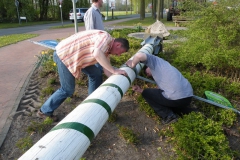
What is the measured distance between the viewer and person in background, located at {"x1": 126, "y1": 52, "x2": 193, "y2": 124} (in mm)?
3070

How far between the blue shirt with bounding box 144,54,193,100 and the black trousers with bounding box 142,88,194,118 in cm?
8

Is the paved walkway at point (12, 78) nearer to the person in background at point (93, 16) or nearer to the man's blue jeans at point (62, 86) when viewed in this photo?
the man's blue jeans at point (62, 86)

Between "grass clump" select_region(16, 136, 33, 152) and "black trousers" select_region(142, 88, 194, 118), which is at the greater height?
"black trousers" select_region(142, 88, 194, 118)

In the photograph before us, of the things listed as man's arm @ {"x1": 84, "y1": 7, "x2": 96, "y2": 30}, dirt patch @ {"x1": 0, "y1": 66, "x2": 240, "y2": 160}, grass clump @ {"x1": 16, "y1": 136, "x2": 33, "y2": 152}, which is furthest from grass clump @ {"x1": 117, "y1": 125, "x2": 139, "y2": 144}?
man's arm @ {"x1": 84, "y1": 7, "x2": 96, "y2": 30}

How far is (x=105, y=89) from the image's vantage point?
8.07ft

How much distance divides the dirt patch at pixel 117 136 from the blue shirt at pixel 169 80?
1.74ft

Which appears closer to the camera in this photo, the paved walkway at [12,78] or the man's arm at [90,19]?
the paved walkway at [12,78]

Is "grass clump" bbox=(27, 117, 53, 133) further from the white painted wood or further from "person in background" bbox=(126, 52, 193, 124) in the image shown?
"person in background" bbox=(126, 52, 193, 124)

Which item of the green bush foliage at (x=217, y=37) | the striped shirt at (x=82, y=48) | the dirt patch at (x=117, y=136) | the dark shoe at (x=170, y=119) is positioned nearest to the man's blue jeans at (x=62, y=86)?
the striped shirt at (x=82, y=48)

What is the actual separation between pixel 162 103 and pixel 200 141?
890 millimetres

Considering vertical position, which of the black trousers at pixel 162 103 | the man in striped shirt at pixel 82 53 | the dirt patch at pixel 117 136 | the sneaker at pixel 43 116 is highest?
the man in striped shirt at pixel 82 53

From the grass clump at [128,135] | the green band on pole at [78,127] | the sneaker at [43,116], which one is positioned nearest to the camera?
the green band on pole at [78,127]

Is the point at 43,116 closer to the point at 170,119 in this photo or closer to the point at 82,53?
the point at 82,53

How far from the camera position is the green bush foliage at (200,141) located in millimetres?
2385
